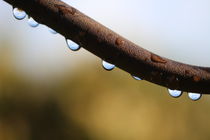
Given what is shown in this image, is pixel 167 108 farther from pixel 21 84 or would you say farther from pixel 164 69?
pixel 164 69

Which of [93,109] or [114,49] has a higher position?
[93,109]

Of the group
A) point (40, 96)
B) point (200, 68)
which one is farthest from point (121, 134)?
point (200, 68)

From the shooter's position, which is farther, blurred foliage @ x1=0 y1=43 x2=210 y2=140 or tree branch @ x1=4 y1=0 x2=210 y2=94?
blurred foliage @ x1=0 y1=43 x2=210 y2=140

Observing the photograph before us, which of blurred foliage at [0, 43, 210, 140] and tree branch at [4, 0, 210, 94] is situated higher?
blurred foliage at [0, 43, 210, 140]

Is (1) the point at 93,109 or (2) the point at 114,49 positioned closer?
(2) the point at 114,49
